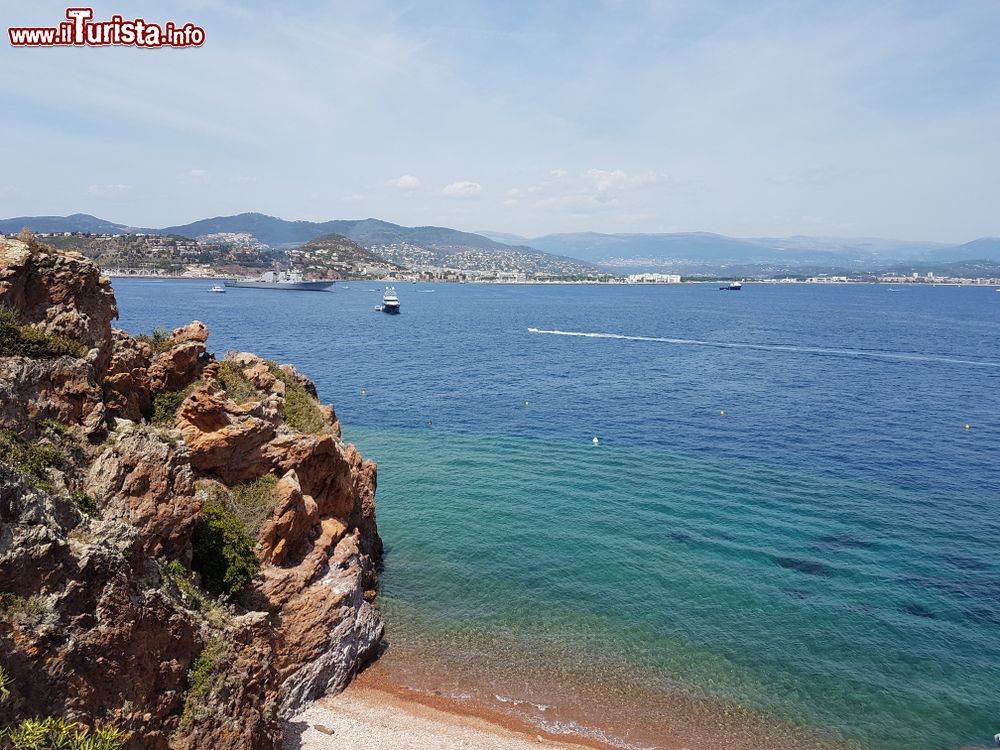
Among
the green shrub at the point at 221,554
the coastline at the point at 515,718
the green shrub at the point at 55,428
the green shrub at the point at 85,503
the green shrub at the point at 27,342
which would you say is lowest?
the coastline at the point at 515,718

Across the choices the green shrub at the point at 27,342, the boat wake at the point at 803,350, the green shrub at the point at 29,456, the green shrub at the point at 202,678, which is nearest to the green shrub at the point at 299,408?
the green shrub at the point at 27,342

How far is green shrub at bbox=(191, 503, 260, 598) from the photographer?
16672 mm

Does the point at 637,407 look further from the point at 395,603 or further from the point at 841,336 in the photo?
the point at 841,336

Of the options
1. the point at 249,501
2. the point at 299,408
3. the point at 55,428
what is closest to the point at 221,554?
the point at 249,501

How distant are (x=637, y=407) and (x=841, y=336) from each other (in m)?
67.7

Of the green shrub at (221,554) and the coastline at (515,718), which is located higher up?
the green shrub at (221,554)

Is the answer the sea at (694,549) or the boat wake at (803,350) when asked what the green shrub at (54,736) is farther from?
the boat wake at (803,350)

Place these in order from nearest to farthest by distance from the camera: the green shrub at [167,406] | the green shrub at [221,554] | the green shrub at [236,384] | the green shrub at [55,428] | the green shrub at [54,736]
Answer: the green shrub at [54,736] < the green shrub at [55,428] < the green shrub at [221,554] < the green shrub at [167,406] < the green shrub at [236,384]

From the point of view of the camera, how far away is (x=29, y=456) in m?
13.1

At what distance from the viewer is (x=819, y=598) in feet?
81.8

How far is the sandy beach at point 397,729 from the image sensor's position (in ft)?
55.1

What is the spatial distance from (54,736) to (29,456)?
6.24 metres

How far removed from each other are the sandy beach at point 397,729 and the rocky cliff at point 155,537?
0.97 metres

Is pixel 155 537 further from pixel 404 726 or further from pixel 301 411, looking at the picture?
pixel 301 411
